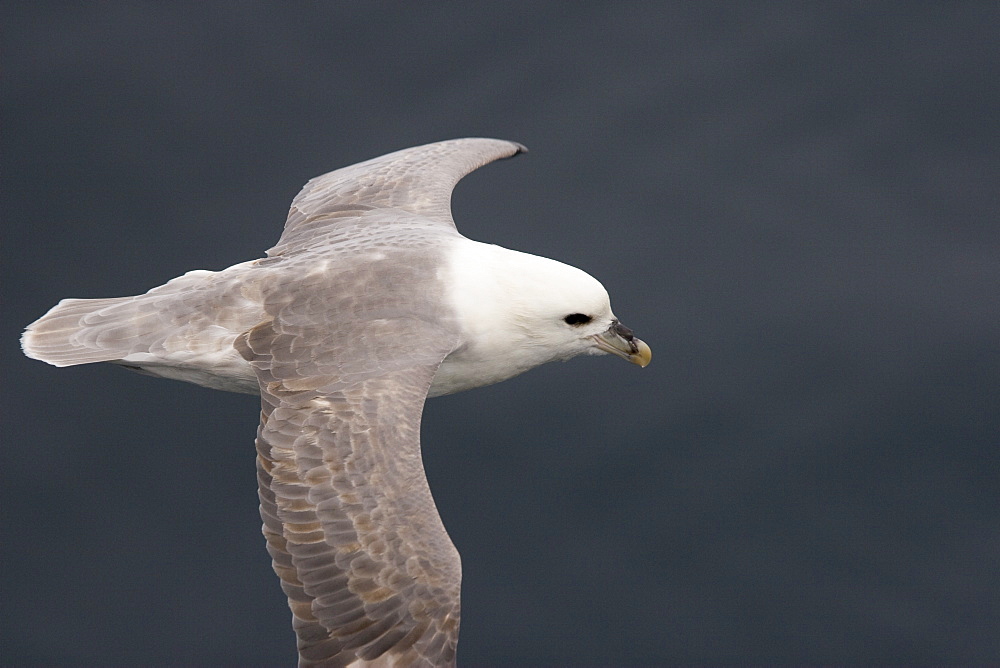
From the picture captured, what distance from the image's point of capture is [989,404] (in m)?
13.0

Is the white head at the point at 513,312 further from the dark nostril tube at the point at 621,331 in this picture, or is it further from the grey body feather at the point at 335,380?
the grey body feather at the point at 335,380

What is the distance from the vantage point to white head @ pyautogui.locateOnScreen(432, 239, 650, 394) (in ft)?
31.5

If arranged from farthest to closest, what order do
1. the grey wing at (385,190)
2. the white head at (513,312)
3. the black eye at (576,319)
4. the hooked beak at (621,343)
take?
the grey wing at (385,190)
the hooked beak at (621,343)
the black eye at (576,319)
the white head at (513,312)

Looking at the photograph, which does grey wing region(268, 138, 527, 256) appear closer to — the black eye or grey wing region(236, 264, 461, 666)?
the black eye

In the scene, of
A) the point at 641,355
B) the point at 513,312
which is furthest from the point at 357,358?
the point at 641,355

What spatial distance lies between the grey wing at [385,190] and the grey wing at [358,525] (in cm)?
229

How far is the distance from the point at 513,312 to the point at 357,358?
1181mm

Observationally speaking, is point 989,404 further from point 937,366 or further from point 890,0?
point 890,0

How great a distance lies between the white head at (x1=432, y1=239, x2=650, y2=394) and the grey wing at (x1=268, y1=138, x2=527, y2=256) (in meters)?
1.25

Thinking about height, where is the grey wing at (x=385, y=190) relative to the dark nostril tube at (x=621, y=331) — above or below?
above

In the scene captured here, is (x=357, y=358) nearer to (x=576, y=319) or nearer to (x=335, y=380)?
(x=335, y=380)

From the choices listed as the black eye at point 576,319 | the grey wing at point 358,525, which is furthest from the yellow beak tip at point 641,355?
the grey wing at point 358,525

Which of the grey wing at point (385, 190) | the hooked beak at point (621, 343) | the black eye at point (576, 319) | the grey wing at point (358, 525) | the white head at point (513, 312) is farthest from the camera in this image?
the grey wing at point (385, 190)

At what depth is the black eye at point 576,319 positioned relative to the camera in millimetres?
9742
